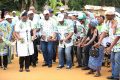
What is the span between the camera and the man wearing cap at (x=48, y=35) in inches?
537

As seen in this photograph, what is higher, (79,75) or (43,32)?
(43,32)

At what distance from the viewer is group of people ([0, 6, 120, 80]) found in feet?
40.6

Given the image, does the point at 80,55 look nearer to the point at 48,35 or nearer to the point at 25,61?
the point at 48,35

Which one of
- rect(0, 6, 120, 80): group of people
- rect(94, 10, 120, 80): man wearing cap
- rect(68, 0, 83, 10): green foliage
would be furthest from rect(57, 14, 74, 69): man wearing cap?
rect(68, 0, 83, 10): green foliage

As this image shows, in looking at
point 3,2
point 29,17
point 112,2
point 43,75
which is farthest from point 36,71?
point 112,2

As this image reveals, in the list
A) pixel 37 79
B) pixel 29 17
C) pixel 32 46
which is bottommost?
pixel 37 79

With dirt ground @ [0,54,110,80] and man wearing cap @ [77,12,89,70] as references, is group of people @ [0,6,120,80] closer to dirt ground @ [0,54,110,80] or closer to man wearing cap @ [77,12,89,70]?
man wearing cap @ [77,12,89,70]

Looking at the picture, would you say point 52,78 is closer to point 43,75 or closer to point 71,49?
point 43,75

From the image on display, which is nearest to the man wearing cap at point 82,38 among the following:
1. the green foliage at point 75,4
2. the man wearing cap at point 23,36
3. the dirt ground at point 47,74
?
the dirt ground at point 47,74

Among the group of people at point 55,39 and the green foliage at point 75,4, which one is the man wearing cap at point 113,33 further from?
the green foliage at point 75,4

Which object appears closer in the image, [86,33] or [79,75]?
[79,75]

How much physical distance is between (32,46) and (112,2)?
2469 cm

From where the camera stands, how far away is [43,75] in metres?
12.2

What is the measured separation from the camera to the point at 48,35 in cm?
1367
